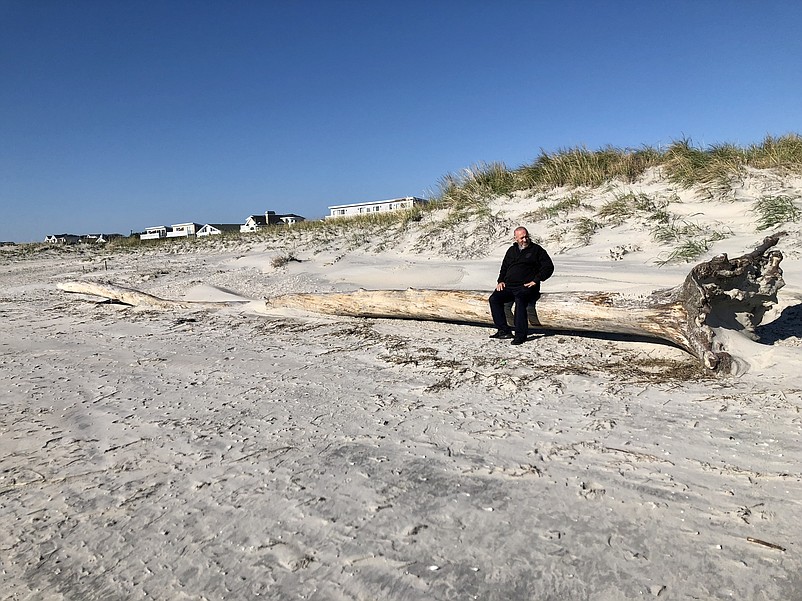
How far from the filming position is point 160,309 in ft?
29.5

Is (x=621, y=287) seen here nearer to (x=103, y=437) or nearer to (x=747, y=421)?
(x=747, y=421)

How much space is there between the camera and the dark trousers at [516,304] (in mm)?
5895

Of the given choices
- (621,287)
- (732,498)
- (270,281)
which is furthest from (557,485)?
(270,281)

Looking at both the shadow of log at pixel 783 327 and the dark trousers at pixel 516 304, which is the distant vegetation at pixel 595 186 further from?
the dark trousers at pixel 516 304

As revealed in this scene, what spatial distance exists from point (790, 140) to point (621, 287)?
7284 mm

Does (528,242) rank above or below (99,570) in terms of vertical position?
above

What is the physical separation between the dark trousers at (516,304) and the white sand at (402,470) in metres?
0.24

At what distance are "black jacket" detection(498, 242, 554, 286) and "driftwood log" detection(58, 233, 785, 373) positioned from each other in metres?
0.26

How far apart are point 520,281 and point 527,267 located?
0.62 feet

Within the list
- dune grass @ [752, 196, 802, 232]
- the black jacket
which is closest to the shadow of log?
the black jacket

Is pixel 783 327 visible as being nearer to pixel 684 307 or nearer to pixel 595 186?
pixel 684 307

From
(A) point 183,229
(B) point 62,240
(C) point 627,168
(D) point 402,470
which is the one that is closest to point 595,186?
(C) point 627,168

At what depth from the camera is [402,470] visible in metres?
3.06

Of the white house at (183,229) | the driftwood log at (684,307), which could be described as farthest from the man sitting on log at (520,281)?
the white house at (183,229)
